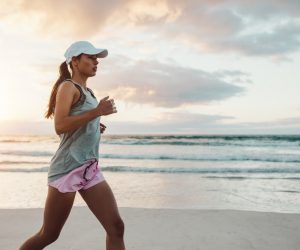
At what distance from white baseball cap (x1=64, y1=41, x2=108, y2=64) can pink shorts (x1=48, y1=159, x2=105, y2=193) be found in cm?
76

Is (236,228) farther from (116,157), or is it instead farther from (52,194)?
(116,157)

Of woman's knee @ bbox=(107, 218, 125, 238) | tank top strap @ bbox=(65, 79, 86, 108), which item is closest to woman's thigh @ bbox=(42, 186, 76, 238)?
woman's knee @ bbox=(107, 218, 125, 238)

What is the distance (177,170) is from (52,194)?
1214 cm

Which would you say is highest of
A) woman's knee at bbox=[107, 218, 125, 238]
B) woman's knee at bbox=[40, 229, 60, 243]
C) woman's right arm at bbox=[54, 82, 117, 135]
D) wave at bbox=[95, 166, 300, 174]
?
woman's right arm at bbox=[54, 82, 117, 135]

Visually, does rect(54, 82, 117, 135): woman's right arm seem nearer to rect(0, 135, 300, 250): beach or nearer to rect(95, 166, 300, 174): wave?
rect(0, 135, 300, 250): beach

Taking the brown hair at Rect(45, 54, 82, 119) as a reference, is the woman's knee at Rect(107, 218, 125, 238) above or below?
below

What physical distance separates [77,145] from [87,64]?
0.59 meters

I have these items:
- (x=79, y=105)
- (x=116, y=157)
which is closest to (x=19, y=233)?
(x=79, y=105)

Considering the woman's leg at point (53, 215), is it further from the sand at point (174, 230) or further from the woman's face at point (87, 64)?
the sand at point (174, 230)

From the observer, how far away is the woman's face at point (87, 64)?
295cm

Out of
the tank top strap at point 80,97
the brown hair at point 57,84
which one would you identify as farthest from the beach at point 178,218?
the tank top strap at point 80,97

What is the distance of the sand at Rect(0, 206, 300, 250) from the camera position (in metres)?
4.73

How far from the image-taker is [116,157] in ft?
69.1

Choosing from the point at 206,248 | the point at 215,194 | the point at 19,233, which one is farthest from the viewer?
the point at 215,194
